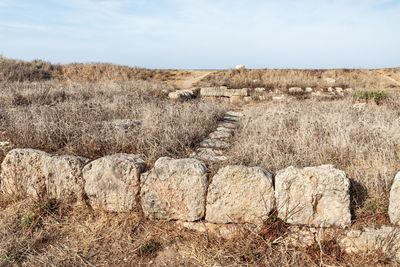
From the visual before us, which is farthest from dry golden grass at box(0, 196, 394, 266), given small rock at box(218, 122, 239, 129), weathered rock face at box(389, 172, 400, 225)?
small rock at box(218, 122, 239, 129)

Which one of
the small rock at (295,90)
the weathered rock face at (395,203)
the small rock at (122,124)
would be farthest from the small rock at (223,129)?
the small rock at (295,90)

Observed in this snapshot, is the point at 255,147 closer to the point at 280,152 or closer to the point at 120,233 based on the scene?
the point at 280,152

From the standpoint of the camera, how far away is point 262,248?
277 cm

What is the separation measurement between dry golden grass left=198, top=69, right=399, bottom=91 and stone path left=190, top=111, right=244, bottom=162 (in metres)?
10.2

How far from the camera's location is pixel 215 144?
4.84 m

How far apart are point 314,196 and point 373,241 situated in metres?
0.62

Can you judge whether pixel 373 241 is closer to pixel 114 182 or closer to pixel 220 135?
pixel 114 182

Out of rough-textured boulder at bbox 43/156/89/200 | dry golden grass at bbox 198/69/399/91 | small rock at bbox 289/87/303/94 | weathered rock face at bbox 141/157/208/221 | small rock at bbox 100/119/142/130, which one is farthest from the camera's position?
dry golden grass at bbox 198/69/399/91

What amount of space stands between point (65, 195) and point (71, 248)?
0.73 metres

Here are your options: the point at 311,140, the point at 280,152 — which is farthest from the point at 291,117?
the point at 280,152

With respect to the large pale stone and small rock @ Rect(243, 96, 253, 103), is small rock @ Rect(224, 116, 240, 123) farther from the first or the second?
the large pale stone

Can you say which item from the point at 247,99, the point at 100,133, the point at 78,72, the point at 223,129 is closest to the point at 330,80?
the point at 247,99

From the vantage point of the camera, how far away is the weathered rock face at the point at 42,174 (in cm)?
345

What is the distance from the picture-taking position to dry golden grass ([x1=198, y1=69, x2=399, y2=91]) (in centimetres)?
1661
